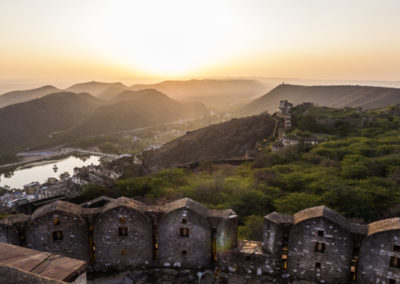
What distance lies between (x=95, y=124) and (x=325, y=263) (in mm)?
149741

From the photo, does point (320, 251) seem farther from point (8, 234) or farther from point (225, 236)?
point (8, 234)

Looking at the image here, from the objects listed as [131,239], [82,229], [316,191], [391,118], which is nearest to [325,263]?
[131,239]

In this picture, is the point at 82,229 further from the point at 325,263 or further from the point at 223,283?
the point at 325,263

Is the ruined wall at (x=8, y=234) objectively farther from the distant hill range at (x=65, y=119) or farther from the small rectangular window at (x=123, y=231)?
the distant hill range at (x=65, y=119)

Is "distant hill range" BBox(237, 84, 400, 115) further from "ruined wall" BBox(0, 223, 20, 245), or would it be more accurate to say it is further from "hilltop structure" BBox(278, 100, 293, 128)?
"ruined wall" BBox(0, 223, 20, 245)

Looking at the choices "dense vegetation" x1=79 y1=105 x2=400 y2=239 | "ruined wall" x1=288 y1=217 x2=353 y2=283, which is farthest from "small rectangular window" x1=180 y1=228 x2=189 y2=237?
"dense vegetation" x1=79 y1=105 x2=400 y2=239

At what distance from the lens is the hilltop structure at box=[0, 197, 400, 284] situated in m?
10.1


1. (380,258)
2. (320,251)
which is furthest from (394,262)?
(320,251)

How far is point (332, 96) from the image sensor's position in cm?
15962

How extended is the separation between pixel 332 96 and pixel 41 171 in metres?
157

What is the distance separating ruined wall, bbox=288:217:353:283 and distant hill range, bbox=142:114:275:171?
132ft

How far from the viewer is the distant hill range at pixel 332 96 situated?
120 meters

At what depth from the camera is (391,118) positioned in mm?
50844

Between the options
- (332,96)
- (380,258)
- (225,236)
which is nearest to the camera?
(380,258)
